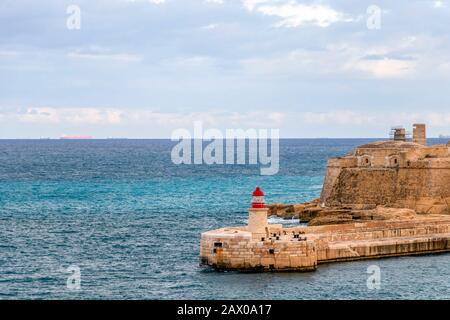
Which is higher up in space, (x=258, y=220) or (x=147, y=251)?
(x=258, y=220)

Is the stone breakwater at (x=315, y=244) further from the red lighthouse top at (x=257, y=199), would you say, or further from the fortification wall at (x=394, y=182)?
the fortification wall at (x=394, y=182)

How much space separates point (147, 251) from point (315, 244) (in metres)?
9.94

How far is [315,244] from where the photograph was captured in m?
42.3

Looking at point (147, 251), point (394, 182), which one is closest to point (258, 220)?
point (147, 251)

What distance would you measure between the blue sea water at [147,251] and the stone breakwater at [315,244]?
642 millimetres

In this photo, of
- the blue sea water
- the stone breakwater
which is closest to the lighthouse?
the stone breakwater

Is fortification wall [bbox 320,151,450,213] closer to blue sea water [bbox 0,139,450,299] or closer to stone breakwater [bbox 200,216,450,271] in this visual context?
stone breakwater [bbox 200,216,450,271]

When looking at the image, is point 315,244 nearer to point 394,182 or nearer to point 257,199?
point 257,199

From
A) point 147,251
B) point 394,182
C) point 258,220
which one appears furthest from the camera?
point 394,182

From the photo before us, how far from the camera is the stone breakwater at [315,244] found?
39938 millimetres

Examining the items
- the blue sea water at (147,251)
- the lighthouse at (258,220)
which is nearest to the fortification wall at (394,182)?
the blue sea water at (147,251)

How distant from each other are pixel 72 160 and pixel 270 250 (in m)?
123
